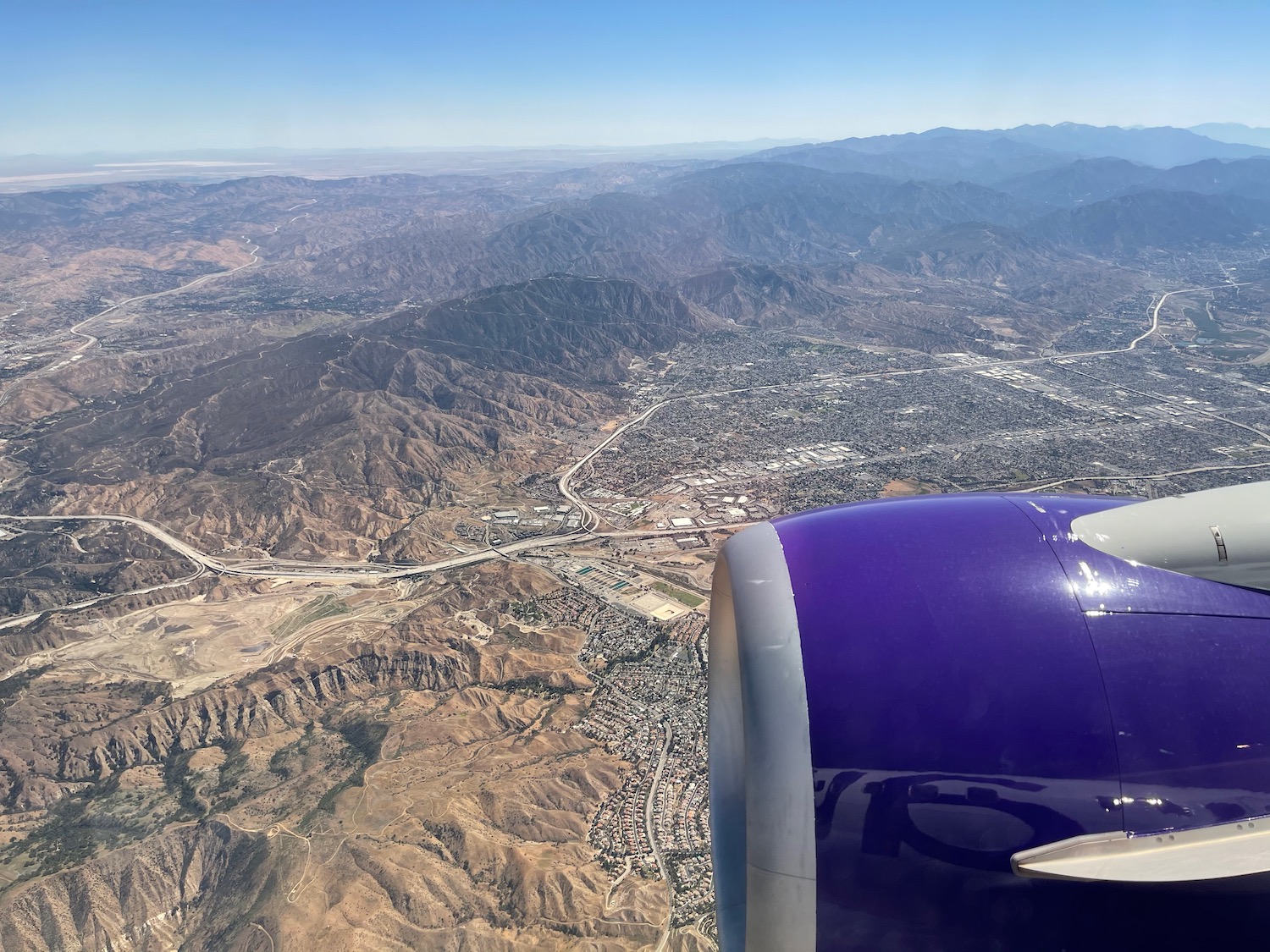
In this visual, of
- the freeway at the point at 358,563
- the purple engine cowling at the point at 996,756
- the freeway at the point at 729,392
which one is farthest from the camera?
the freeway at the point at 729,392

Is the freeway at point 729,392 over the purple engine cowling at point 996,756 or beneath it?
beneath

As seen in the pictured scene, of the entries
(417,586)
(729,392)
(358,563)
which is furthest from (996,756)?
(729,392)

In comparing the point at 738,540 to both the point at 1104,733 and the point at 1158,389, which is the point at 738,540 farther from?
the point at 1158,389

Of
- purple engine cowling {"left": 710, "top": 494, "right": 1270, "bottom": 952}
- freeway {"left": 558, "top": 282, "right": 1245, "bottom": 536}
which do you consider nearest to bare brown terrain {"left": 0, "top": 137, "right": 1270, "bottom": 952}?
freeway {"left": 558, "top": 282, "right": 1245, "bottom": 536}

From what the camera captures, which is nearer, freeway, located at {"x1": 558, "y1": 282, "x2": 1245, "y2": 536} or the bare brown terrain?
the bare brown terrain

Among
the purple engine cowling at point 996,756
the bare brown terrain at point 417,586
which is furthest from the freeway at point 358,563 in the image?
the purple engine cowling at point 996,756

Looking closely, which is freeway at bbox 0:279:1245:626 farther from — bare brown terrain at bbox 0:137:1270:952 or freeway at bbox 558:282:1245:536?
bare brown terrain at bbox 0:137:1270:952

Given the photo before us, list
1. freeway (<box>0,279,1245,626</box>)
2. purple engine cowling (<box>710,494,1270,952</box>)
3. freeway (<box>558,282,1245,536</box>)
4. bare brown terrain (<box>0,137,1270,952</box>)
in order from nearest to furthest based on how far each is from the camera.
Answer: purple engine cowling (<box>710,494,1270,952</box>) < bare brown terrain (<box>0,137,1270,952</box>) < freeway (<box>0,279,1245,626</box>) < freeway (<box>558,282,1245,536</box>)

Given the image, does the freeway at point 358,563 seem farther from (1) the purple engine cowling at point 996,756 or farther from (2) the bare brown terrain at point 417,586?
(1) the purple engine cowling at point 996,756
